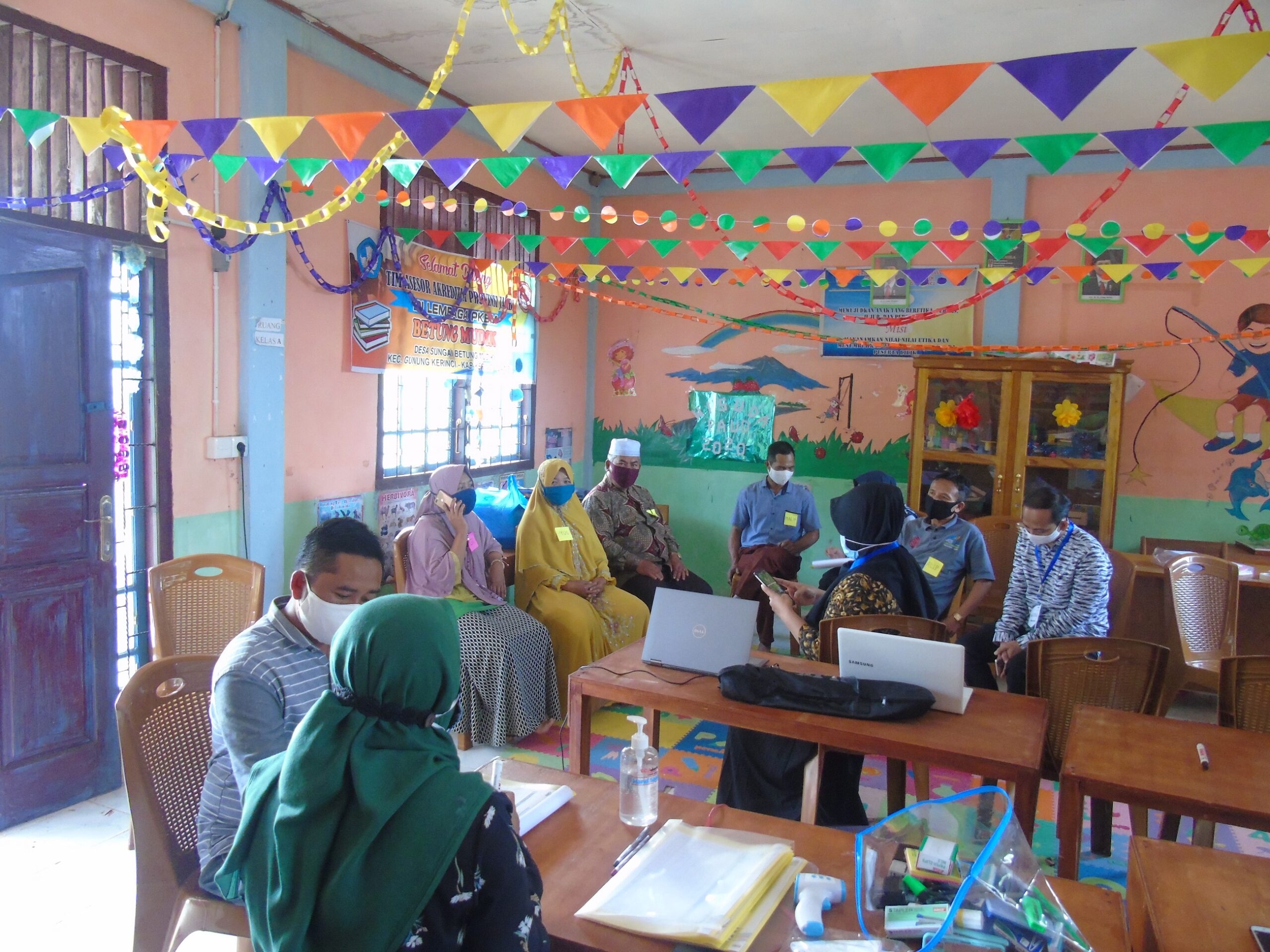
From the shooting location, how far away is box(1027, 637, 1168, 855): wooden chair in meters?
2.85

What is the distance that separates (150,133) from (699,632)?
2.39 m

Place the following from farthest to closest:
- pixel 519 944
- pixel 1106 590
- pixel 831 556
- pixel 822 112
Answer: pixel 831 556 → pixel 1106 590 → pixel 822 112 → pixel 519 944

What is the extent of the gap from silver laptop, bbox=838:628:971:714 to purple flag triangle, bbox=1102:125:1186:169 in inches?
57.1

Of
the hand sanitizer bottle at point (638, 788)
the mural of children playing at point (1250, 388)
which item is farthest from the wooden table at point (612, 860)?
the mural of children playing at point (1250, 388)

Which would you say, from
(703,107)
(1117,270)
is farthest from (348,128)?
(1117,270)

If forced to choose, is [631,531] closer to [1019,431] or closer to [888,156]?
[1019,431]

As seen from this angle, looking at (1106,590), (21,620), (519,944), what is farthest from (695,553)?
(519,944)

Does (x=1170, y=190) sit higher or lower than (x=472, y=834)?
higher

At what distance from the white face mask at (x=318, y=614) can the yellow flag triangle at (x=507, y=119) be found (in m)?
1.36

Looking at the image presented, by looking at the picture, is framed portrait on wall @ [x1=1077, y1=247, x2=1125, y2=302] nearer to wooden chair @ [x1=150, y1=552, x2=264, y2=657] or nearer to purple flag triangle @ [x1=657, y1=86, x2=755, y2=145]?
purple flag triangle @ [x1=657, y1=86, x2=755, y2=145]

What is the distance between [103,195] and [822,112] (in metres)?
2.73

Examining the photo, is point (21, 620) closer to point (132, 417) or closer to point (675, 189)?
point (132, 417)

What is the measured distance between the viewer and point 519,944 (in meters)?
1.25

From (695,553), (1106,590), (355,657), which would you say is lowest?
(695,553)
